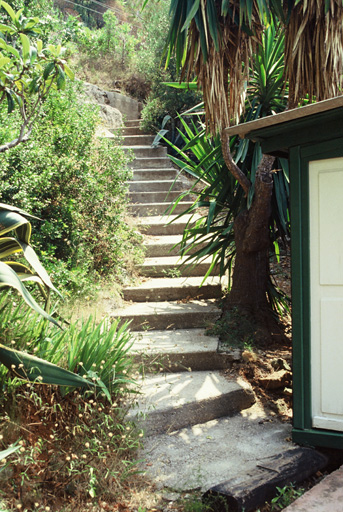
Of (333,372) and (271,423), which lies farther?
(271,423)

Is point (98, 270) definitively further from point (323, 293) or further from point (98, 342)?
point (323, 293)

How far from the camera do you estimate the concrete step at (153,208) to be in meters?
7.62

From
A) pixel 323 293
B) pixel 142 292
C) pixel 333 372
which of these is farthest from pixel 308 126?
pixel 142 292

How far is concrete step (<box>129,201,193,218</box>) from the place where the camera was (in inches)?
300

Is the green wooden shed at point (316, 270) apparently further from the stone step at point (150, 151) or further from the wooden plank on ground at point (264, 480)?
the stone step at point (150, 151)

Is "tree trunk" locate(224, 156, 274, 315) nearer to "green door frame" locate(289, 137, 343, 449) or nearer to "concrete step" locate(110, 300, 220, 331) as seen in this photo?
"concrete step" locate(110, 300, 220, 331)

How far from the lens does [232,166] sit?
4.61m

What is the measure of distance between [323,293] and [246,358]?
1393 millimetres

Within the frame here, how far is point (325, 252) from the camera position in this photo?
3.21 meters

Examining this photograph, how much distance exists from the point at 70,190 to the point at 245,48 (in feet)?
8.35

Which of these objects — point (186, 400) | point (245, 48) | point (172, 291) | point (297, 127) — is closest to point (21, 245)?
point (186, 400)

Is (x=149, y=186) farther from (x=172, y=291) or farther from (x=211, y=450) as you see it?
(x=211, y=450)

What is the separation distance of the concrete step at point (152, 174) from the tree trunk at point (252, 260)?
418cm

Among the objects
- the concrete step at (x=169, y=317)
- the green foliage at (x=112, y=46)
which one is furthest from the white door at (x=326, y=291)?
the green foliage at (x=112, y=46)
